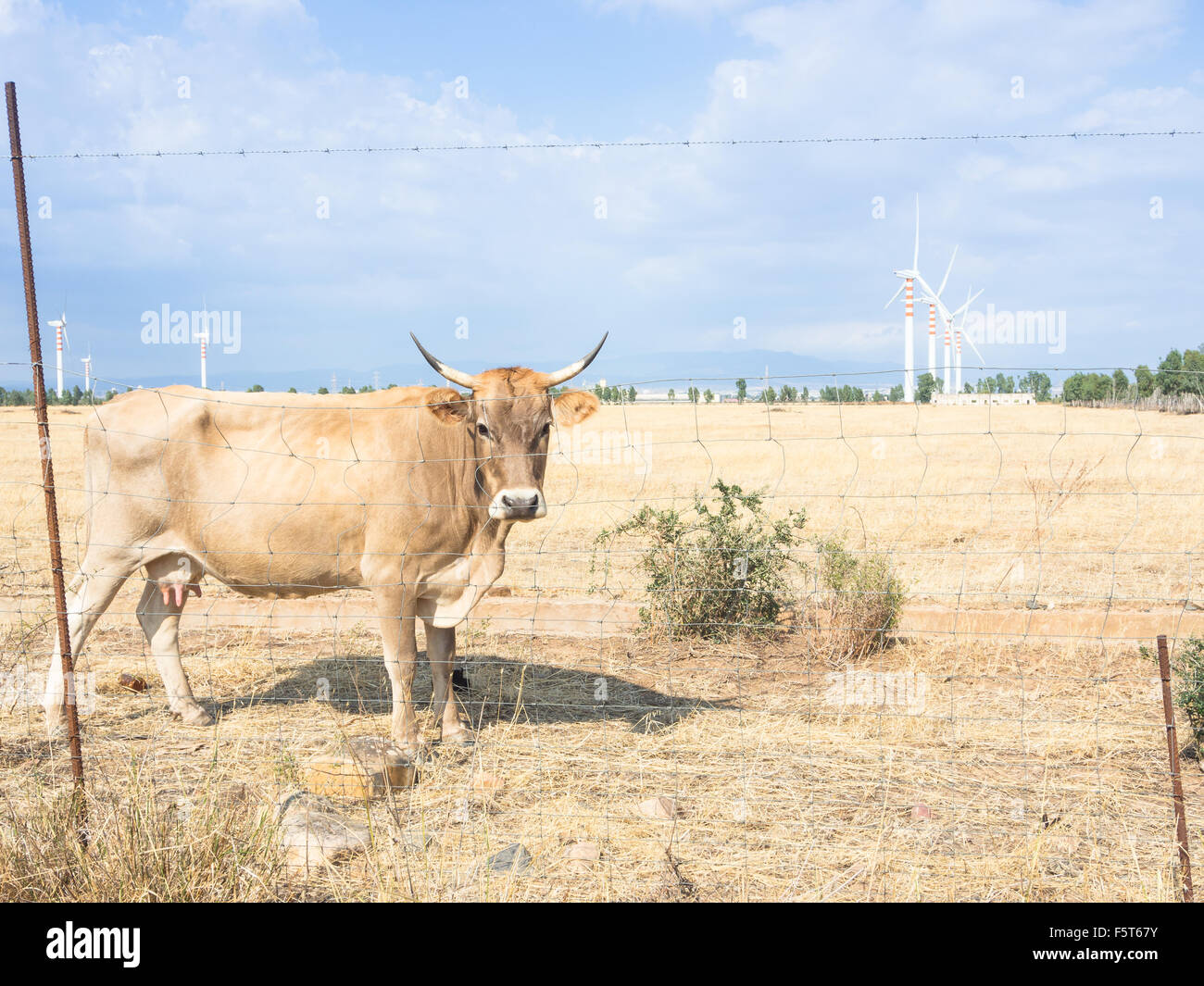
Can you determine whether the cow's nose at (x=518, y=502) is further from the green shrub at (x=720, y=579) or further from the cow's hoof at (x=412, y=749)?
the green shrub at (x=720, y=579)

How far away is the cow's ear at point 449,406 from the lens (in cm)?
600

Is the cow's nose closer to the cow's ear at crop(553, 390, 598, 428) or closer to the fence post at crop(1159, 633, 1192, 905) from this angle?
the cow's ear at crop(553, 390, 598, 428)

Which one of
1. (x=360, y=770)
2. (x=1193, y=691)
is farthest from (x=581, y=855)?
(x=1193, y=691)

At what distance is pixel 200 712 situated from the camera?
645 cm

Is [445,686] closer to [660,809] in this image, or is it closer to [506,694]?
[506,694]

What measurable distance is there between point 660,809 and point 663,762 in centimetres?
82

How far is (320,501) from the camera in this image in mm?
6148

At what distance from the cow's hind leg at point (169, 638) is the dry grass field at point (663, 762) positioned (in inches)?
6.7

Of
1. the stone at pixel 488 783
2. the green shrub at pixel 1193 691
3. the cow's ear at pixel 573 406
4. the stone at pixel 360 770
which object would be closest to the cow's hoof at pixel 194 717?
the stone at pixel 360 770

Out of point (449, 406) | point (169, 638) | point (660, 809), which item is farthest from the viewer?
point (169, 638)

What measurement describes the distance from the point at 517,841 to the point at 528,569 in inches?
251
